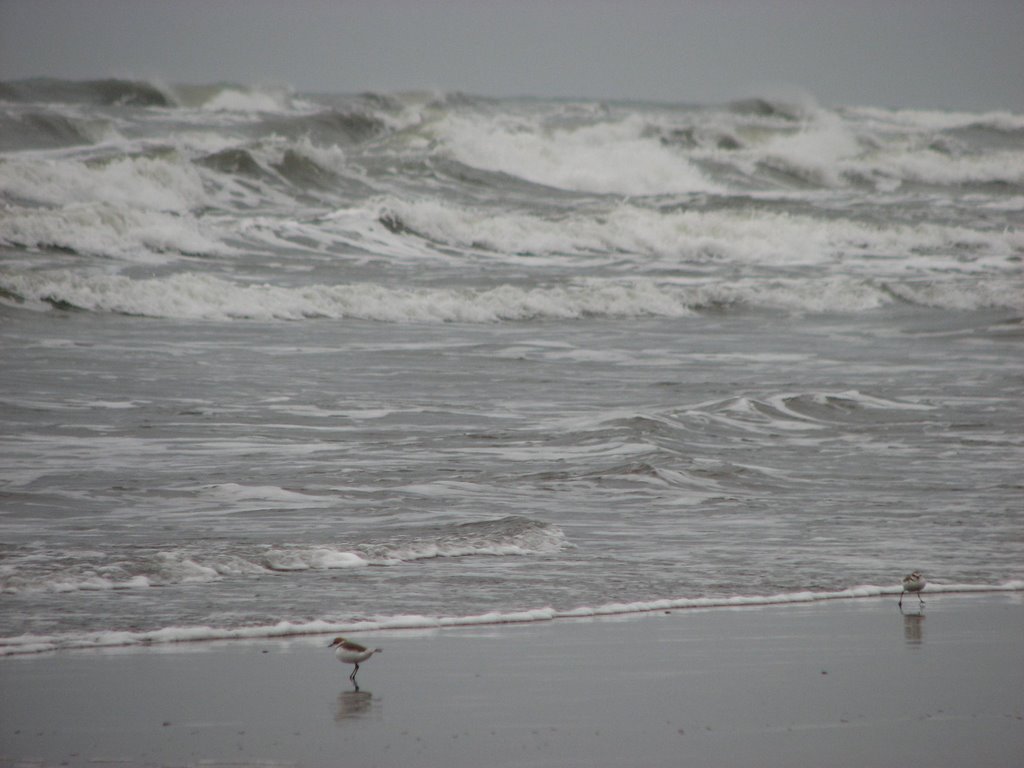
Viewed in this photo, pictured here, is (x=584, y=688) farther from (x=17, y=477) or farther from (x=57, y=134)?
(x=57, y=134)

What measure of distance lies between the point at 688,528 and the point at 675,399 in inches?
209

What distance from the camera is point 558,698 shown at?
448 centimetres

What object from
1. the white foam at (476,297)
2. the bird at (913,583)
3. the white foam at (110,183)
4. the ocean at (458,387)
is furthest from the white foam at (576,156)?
the bird at (913,583)

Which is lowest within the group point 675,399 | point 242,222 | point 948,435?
point 948,435

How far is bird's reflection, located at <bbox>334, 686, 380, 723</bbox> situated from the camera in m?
4.31

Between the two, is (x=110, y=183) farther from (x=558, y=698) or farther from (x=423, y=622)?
(x=558, y=698)

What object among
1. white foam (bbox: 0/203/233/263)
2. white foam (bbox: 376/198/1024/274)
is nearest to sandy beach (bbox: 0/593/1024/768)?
white foam (bbox: 0/203/233/263)

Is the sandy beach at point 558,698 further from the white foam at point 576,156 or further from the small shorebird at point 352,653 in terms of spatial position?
the white foam at point 576,156

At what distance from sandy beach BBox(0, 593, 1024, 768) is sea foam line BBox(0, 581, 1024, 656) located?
0.10 meters

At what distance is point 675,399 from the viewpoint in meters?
13.0

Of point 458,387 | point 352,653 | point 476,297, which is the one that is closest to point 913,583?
point 352,653

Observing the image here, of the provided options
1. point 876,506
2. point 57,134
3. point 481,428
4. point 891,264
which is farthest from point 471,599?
point 57,134

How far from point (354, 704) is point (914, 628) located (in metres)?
2.42

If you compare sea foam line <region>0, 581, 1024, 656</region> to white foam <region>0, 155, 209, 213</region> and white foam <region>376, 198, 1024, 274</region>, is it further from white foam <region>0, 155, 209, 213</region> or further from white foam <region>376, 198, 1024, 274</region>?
white foam <region>0, 155, 209, 213</region>
